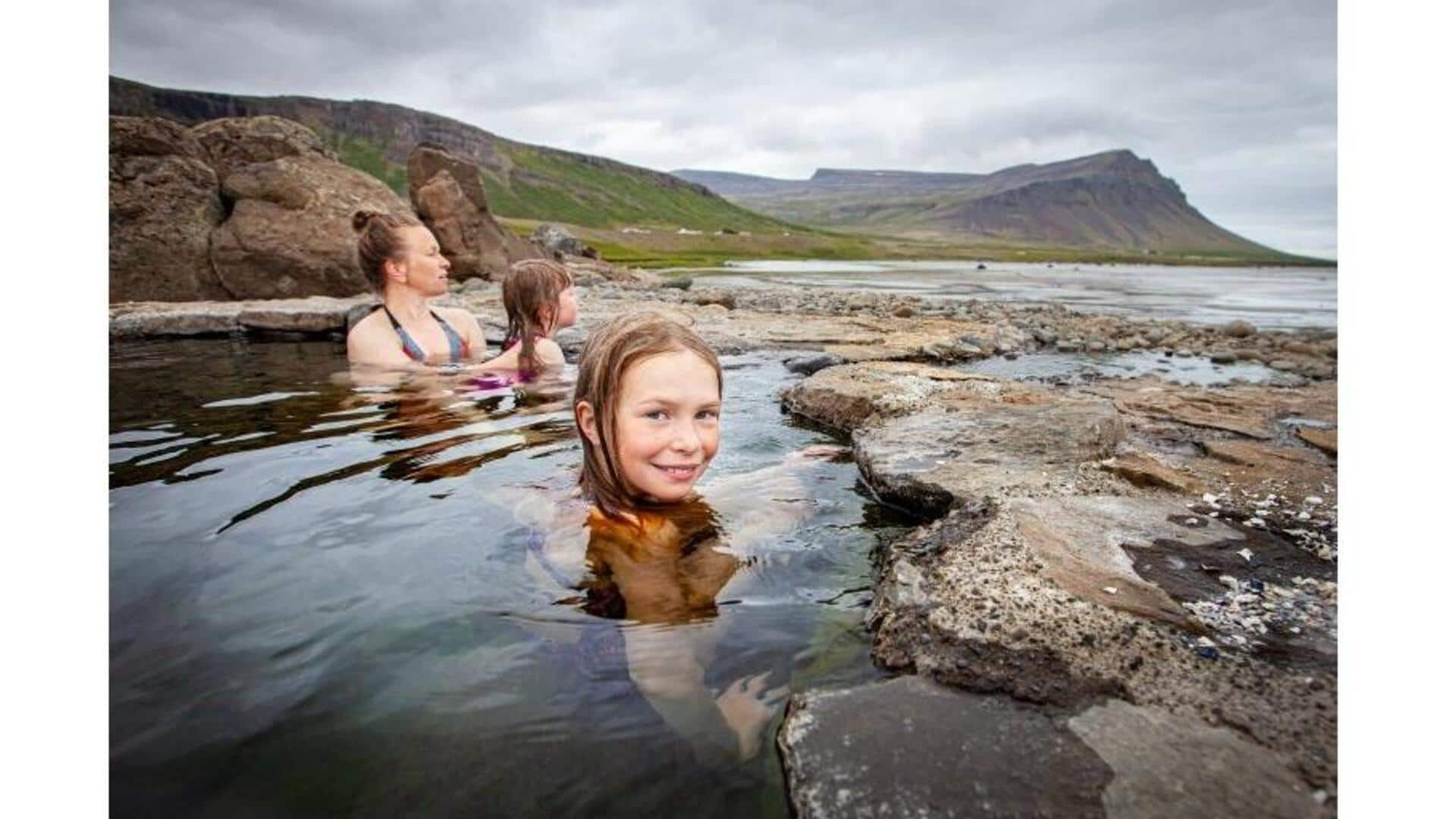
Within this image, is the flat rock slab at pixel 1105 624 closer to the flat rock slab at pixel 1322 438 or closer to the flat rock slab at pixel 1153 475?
the flat rock slab at pixel 1153 475

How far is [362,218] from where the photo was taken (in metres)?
7.00

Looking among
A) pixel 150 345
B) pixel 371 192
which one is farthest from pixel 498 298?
pixel 150 345

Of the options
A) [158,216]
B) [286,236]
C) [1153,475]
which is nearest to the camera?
[1153,475]

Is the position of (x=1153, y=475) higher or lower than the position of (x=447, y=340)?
lower

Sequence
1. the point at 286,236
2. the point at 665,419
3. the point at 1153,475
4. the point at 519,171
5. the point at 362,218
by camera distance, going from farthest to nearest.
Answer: the point at 519,171
the point at 286,236
the point at 362,218
the point at 1153,475
the point at 665,419

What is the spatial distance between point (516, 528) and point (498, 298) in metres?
10.7

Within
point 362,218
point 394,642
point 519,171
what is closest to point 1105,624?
point 394,642

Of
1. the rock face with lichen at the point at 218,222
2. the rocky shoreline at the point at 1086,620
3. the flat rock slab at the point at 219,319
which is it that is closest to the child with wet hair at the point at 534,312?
the rocky shoreline at the point at 1086,620

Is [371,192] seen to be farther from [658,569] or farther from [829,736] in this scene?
[829,736]

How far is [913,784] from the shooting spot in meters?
A: 1.56

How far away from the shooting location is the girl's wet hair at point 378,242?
661 centimetres

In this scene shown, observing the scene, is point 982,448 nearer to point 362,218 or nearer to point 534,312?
point 534,312

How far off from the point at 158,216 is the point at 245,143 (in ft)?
9.03

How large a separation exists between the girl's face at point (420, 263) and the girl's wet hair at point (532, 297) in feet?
1.92
